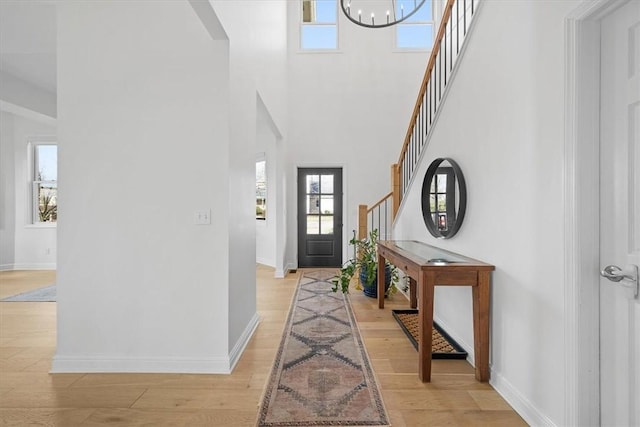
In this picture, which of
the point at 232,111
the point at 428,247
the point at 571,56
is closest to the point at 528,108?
the point at 571,56

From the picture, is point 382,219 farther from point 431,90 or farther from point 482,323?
point 482,323

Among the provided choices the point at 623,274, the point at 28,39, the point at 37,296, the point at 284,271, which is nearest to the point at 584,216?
the point at 623,274

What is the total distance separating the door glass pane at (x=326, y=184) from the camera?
22.1 ft

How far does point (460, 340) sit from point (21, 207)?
759 centimetres

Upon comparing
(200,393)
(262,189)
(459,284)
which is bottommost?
(200,393)

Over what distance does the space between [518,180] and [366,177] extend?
464 centimetres

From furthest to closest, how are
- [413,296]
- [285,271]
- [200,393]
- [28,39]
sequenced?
[285,271]
[413,296]
[28,39]
[200,393]

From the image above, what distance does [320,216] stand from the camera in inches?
266

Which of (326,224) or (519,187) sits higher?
(519,187)

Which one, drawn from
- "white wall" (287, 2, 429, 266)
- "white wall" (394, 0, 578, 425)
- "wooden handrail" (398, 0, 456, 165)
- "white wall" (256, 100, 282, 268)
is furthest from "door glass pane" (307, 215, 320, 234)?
"white wall" (394, 0, 578, 425)

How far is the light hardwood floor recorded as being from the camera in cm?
189

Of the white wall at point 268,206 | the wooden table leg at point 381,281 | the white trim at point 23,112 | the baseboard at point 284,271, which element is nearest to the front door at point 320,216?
the baseboard at point 284,271

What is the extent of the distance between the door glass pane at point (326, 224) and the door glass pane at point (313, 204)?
20 centimetres

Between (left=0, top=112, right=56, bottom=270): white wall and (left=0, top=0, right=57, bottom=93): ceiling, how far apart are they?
1794 millimetres
